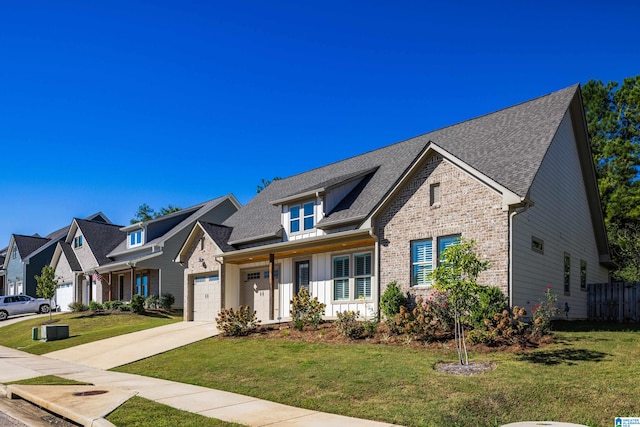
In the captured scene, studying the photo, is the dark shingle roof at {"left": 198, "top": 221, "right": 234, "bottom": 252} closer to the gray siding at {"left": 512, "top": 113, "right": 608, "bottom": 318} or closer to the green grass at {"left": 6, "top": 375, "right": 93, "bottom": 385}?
the green grass at {"left": 6, "top": 375, "right": 93, "bottom": 385}

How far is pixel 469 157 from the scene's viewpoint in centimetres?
1869

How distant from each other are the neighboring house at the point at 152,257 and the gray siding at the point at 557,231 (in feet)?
78.0

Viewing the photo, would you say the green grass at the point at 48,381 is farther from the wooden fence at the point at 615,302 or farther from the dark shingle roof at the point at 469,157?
the wooden fence at the point at 615,302

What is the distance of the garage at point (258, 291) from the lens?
25141mm

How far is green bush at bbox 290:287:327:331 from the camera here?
19.0 metres

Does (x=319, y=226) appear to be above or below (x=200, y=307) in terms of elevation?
above


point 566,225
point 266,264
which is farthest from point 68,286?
point 566,225

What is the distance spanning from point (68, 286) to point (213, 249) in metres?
24.0

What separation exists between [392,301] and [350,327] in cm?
173

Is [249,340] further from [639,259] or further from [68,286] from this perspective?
[68,286]

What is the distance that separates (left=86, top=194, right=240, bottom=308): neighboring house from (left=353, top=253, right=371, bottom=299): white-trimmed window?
721 inches

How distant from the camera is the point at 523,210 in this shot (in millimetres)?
14969

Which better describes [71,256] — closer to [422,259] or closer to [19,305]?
[19,305]

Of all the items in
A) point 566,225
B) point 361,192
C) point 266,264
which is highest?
point 361,192
